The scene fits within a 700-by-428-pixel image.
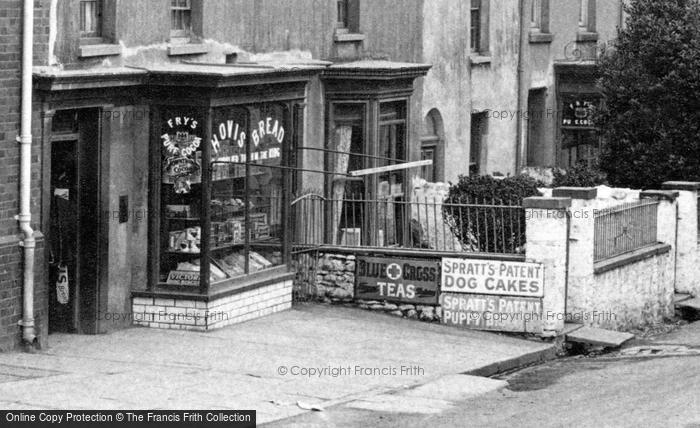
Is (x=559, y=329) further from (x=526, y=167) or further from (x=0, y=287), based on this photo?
(x=526, y=167)

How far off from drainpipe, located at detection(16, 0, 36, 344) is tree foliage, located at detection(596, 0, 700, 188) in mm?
13837

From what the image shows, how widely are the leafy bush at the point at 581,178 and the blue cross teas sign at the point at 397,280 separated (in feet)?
25.0

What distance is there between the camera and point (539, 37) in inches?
1202

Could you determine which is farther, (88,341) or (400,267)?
(400,267)

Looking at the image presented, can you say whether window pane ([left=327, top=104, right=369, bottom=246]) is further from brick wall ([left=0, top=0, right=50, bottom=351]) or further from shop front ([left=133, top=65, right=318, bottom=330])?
brick wall ([left=0, top=0, right=50, bottom=351])

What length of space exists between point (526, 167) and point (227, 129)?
46.1 feet

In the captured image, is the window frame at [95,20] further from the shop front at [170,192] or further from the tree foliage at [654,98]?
the tree foliage at [654,98]

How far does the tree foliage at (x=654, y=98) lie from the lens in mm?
25344

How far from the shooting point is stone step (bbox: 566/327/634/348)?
59.4ft

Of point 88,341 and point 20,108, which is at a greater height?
point 20,108

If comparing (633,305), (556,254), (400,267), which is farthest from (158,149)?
(633,305)

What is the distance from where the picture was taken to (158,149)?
16.8 m

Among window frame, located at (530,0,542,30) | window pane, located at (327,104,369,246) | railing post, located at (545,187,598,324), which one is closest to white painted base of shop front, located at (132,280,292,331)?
window pane, located at (327,104,369,246)

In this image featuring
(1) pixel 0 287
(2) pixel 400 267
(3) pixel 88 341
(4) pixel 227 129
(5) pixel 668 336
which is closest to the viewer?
(1) pixel 0 287
